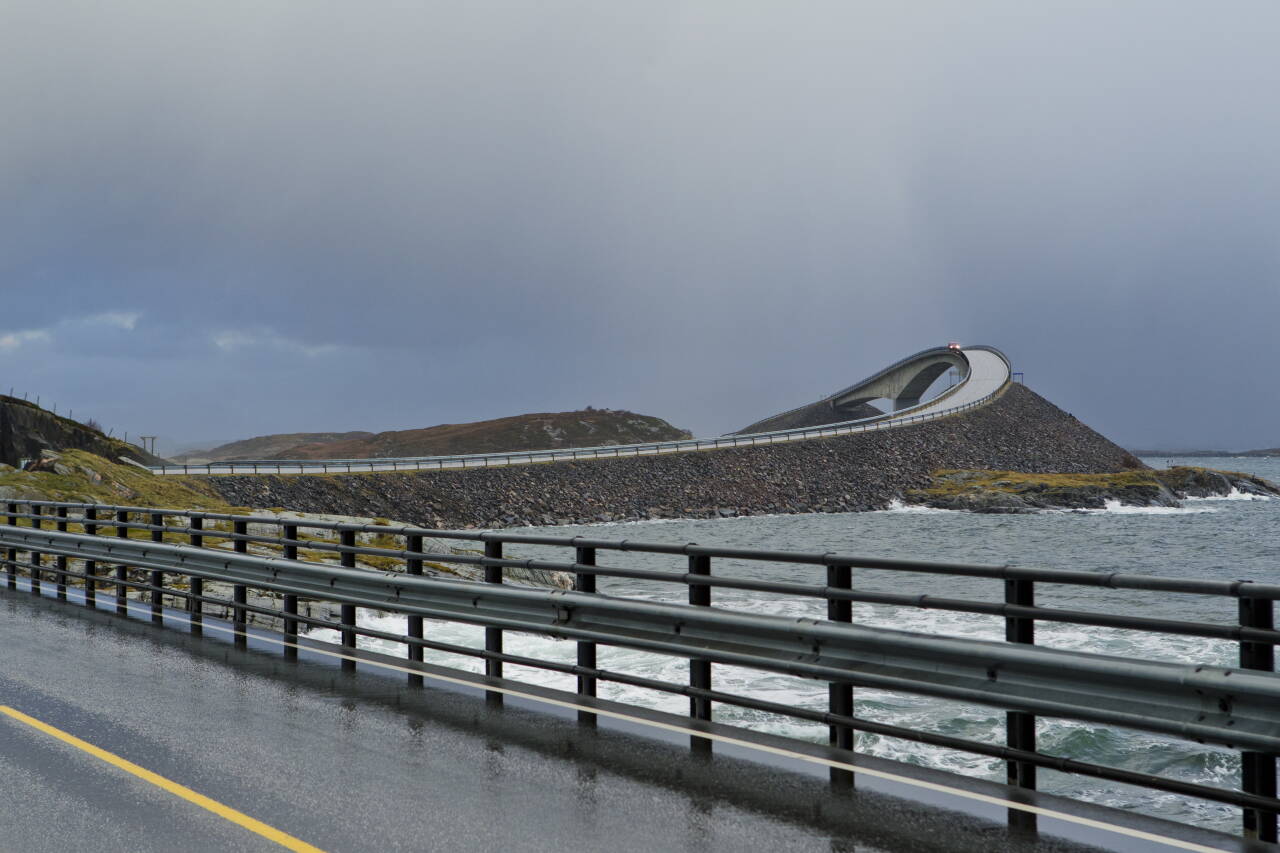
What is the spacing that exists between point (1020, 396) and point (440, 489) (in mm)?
78014

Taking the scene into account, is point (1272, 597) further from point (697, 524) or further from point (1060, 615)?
point (697, 524)

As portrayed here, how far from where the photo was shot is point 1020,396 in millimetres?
124750

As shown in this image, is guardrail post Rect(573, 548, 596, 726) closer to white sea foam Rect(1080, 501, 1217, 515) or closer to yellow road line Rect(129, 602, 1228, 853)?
yellow road line Rect(129, 602, 1228, 853)

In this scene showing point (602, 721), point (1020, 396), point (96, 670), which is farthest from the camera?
point (1020, 396)

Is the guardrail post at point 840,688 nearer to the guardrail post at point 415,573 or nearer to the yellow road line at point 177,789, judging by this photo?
the yellow road line at point 177,789

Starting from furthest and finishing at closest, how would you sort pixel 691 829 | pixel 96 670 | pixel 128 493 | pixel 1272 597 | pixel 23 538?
pixel 128 493 → pixel 23 538 → pixel 96 670 → pixel 691 829 → pixel 1272 597

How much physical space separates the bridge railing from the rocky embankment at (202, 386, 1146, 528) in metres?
1.17

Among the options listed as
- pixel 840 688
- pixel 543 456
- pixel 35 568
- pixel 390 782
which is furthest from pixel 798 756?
pixel 543 456

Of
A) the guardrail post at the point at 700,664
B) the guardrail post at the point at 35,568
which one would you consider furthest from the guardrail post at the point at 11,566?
the guardrail post at the point at 700,664

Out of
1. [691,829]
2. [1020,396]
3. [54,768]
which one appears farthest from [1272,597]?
[1020,396]

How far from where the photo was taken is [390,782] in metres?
6.71

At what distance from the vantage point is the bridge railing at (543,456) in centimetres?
6506

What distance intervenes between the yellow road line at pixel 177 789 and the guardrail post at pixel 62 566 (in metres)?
9.49

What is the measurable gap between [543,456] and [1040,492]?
4035cm
